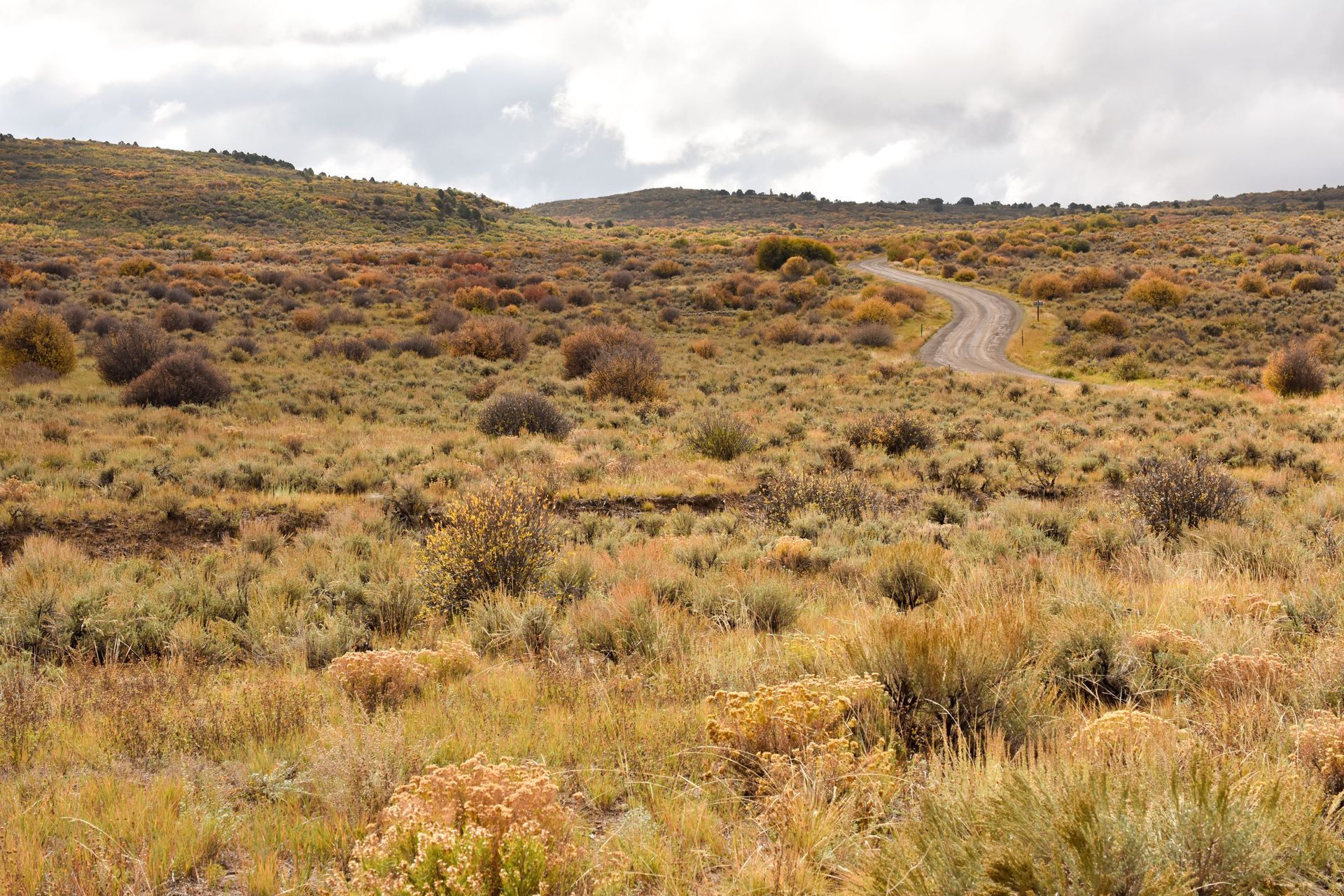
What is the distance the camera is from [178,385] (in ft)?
57.0

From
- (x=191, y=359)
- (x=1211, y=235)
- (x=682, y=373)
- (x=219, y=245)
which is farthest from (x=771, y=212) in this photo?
(x=191, y=359)

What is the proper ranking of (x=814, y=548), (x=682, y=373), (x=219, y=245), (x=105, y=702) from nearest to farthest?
1. (x=105, y=702)
2. (x=814, y=548)
3. (x=682, y=373)
4. (x=219, y=245)

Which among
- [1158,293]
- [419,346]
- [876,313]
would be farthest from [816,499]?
[1158,293]

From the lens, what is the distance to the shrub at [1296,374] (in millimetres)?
24016

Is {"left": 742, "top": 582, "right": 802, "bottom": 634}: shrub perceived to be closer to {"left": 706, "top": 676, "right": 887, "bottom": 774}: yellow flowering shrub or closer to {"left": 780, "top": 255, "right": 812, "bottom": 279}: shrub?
{"left": 706, "top": 676, "right": 887, "bottom": 774}: yellow flowering shrub

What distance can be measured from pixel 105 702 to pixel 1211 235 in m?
83.2

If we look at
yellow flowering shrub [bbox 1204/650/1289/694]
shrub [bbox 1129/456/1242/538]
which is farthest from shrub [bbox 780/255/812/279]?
yellow flowering shrub [bbox 1204/650/1289/694]

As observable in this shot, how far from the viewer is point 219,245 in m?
56.1

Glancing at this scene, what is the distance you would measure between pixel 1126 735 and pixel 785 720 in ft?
4.61

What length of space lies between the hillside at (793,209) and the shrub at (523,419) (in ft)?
350

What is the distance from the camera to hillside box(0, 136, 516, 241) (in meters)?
63.2

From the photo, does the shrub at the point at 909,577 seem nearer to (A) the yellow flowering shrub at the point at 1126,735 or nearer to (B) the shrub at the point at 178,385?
(A) the yellow flowering shrub at the point at 1126,735

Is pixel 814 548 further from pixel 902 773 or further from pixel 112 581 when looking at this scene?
pixel 112 581

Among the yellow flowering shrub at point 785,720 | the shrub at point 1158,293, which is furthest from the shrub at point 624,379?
the shrub at point 1158,293
